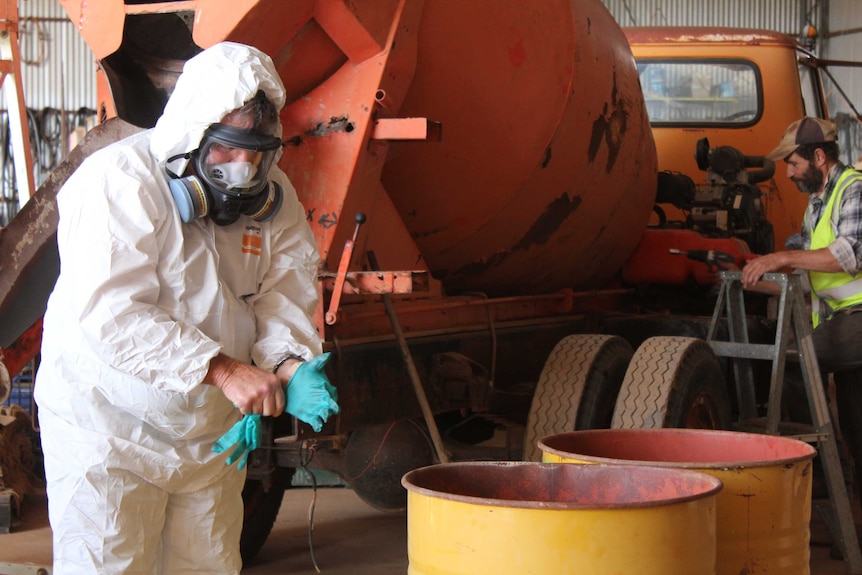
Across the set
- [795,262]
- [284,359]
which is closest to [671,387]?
[795,262]

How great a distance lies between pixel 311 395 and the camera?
2461mm

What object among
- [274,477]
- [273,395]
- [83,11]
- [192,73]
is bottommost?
[274,477]

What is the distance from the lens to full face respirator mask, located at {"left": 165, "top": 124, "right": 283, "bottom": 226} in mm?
2488

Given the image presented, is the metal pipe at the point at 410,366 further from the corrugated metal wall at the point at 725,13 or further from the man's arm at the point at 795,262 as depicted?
the corrugated metal wall at the point at 725,13

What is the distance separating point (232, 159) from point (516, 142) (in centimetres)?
166

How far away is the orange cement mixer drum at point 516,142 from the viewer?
3.73m

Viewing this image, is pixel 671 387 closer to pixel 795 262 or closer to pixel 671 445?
pixel 795 262

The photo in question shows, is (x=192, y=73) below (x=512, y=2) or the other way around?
below

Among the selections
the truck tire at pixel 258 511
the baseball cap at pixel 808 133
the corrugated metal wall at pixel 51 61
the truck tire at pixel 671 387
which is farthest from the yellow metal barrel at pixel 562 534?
the corrugated metal wall at pixel 51 61

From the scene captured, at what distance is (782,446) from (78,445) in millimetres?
1718

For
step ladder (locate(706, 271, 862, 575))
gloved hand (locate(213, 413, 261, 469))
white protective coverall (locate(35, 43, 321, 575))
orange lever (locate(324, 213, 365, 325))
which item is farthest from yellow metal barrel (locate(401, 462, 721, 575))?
step ladder (locate(706, 271, 862, 575))

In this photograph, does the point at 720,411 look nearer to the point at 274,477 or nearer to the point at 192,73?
the point at 274,477

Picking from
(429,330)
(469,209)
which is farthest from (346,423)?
(469,209)

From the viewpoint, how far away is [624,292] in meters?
5.51
